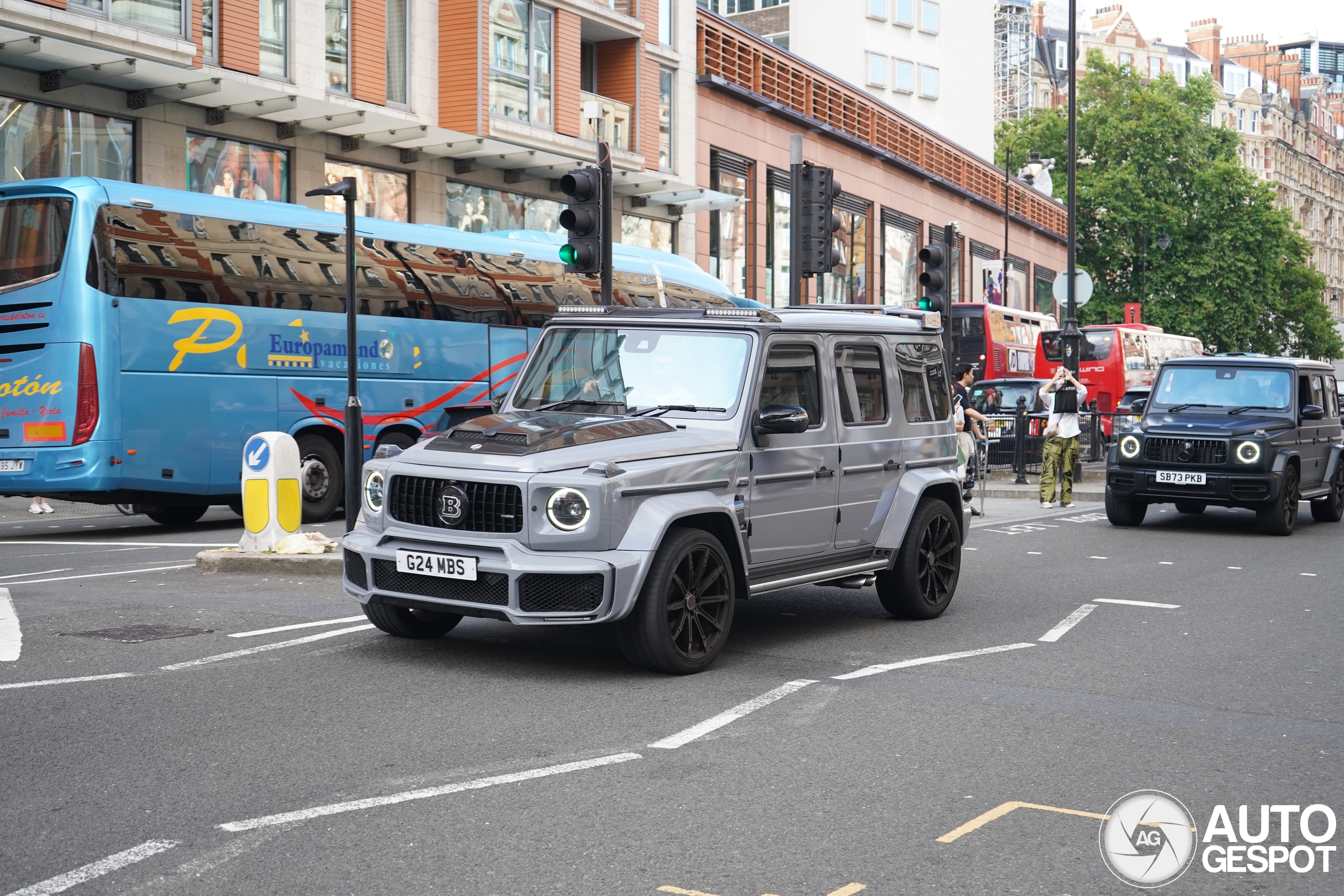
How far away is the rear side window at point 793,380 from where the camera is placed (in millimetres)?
8039

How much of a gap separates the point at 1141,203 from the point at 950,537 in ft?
208

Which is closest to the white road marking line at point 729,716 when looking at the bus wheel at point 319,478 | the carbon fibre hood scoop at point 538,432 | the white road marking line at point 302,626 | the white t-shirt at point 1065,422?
the carbon fibre hood scoop at point 538,432

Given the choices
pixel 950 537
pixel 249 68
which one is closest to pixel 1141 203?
pixel 249 68

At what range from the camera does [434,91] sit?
91.8 ft

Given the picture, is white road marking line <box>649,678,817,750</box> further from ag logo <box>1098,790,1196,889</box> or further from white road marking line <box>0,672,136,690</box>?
white road marking line <box>0,672,136,690</box>

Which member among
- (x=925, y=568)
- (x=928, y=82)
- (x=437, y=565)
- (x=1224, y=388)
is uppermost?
(x=928, y=82)

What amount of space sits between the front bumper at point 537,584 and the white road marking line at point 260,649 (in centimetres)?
118

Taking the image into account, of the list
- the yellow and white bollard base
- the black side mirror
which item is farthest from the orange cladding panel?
the black side mirror

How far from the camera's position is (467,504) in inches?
276

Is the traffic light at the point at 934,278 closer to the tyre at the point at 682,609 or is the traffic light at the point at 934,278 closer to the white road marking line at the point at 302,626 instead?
the white road marking line at the point at 302,626

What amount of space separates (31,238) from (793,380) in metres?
10.3

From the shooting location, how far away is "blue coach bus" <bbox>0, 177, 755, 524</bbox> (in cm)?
1516

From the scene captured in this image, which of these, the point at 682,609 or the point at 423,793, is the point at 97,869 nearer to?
the point at 423,793

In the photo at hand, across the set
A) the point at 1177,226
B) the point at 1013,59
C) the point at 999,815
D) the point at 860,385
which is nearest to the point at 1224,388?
the point at 860,385
